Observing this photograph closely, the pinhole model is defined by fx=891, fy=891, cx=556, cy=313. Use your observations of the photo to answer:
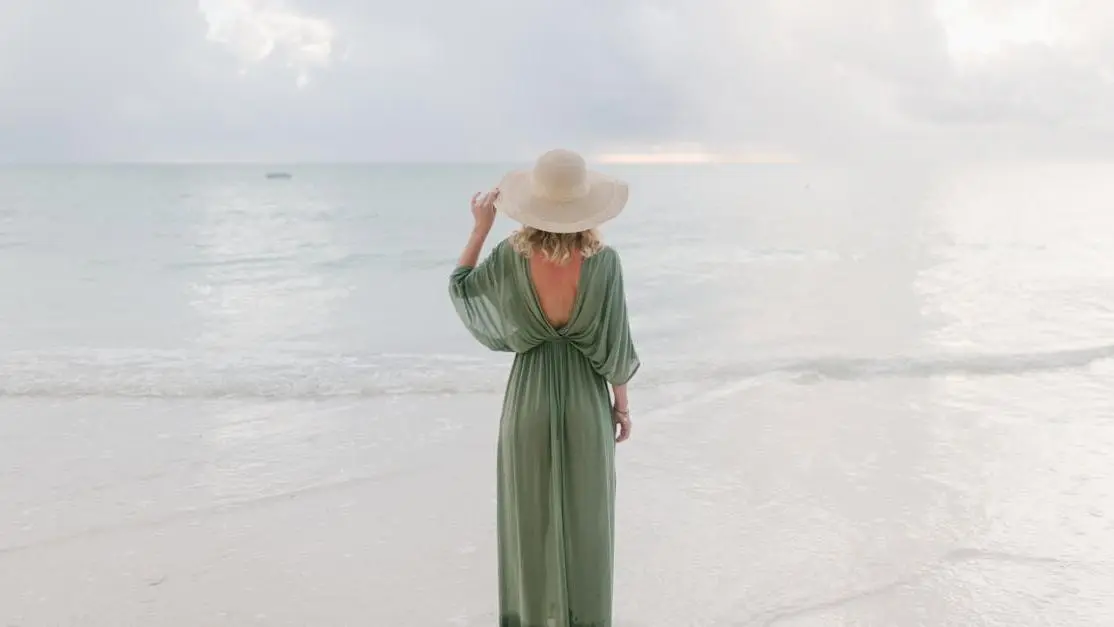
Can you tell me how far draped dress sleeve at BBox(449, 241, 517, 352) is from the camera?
2.56 m

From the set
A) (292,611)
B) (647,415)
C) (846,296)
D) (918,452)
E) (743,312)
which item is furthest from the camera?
(846,296)

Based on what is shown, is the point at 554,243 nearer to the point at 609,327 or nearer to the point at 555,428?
the point at 609,327

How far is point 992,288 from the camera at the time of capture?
13.9m

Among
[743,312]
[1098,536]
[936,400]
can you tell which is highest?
[743,312]

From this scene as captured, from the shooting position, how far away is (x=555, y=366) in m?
2.64

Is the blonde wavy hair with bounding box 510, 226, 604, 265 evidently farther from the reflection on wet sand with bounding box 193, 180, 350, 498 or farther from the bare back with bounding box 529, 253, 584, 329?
the reflection on wet sand with bounding box 193, 180, 350, 498

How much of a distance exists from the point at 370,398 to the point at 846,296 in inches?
334

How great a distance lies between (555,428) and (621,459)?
2.74m

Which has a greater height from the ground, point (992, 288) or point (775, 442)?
point (992, 288)

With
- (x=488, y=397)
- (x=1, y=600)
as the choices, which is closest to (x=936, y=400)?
(x=488, y=397)

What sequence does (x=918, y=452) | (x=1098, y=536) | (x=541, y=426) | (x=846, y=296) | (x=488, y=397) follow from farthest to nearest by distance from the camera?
(x=846, y=296), (x=488, y=397), (x=918, y=452), (x=1098, y=536), (x=541, y=426)

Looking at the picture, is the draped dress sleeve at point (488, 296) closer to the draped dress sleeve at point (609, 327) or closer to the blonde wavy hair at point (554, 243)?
the blonde wavy hair at point (554, 243)

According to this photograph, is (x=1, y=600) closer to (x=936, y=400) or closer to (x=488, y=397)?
(x=488, y=397)

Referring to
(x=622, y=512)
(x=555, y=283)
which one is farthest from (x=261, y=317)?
(x=555, y=283)
